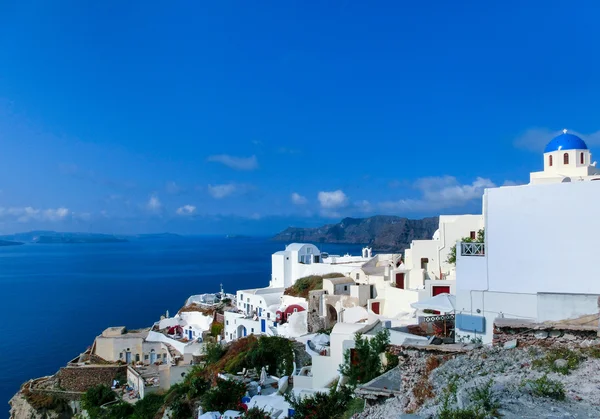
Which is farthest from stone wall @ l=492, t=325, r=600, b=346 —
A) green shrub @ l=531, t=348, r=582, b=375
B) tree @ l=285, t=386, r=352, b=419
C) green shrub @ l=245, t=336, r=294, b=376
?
green shrub @ l=245, t=336, r=294, b=376

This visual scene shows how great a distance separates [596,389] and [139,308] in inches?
2597

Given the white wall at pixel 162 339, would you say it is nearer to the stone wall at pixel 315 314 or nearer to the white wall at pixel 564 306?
the stone wall at pixel 315 314

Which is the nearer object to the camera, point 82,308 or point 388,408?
point 388,408

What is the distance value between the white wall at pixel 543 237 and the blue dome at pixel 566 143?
12.0m

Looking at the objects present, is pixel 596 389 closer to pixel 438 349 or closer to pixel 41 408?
pixel 438 349

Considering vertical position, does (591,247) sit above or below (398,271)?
above

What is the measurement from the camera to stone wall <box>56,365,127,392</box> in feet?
101

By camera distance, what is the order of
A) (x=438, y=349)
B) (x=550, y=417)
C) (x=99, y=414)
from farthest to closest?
(x=99, y=414), (x=438, y=349), (x=550, y=417)

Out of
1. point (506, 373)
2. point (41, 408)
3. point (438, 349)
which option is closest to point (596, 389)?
point (506, 373)

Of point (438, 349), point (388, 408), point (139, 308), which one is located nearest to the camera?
point (388, 408)

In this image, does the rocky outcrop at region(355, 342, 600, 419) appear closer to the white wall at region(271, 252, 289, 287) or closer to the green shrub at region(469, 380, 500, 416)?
the green shrub at region(469, 380, 500, 416)

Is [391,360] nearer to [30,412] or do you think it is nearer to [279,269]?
[30,412]

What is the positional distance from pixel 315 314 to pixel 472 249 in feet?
52.4

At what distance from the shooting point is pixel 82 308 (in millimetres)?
66375
